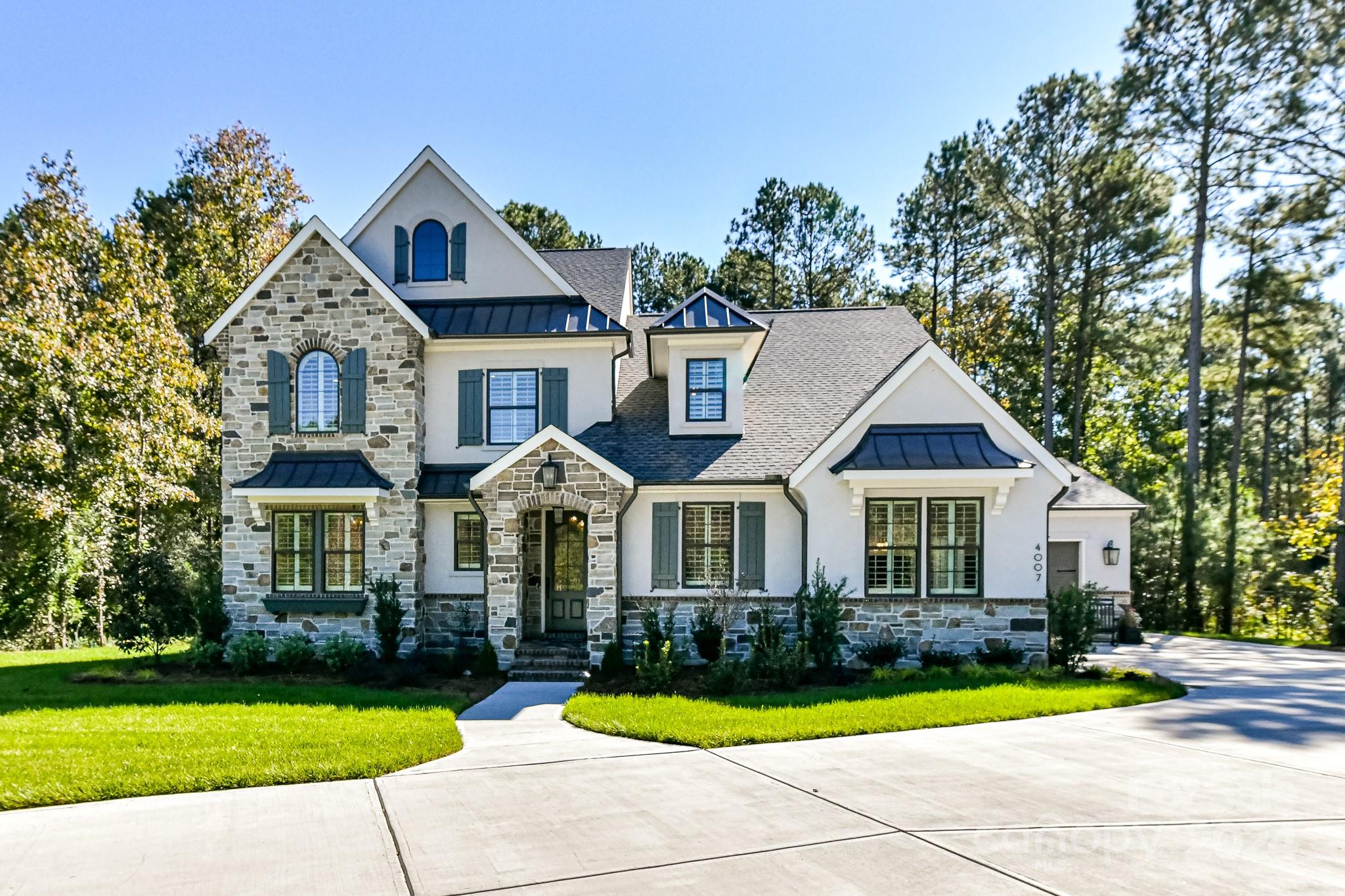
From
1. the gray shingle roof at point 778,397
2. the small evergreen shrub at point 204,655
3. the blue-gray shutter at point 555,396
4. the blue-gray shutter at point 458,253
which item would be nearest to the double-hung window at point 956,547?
the gray shingle roof at point 778,397

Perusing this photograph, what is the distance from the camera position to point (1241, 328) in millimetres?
26250

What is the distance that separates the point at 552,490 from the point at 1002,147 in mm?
20851

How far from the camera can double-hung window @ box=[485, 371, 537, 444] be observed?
14.8 metres

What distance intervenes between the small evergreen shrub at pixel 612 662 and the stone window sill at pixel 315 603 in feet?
14.9

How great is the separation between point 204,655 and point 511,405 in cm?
665

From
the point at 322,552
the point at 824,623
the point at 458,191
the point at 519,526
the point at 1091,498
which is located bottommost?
the point at 824,623

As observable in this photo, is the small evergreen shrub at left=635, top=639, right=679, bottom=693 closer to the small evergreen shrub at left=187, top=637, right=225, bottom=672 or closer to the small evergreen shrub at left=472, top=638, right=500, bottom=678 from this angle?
the small evergreen shrub at left=472, top=638, right=500, bottom=678

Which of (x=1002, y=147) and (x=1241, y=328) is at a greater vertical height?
(x=1002, y=147)

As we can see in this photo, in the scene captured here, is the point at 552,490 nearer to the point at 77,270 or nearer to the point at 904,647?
the point at 904,647

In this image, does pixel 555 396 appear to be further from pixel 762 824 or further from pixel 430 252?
pixel 762 824

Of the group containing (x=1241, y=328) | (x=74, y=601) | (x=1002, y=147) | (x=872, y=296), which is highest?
(x=1002, y=147)

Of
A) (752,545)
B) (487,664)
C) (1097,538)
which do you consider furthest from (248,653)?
(1097,538)

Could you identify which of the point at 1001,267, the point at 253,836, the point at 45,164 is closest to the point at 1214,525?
the point at 1001,267

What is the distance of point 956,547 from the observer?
13.1 m
